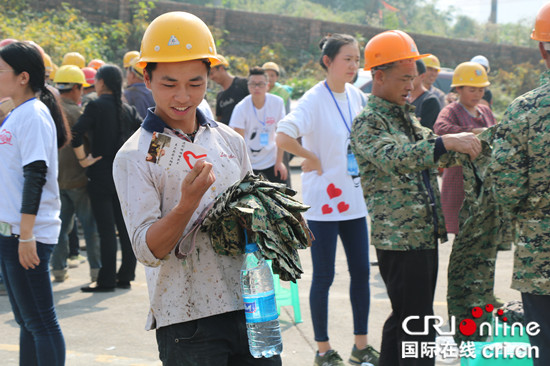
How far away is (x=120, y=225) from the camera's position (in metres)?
6.63

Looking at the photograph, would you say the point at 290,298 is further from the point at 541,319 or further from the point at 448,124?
the point at 541,319

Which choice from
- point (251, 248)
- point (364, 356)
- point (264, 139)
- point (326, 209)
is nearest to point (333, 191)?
point (326, 209)

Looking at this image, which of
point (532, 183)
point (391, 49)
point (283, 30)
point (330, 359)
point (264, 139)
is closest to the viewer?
point (532, 183)

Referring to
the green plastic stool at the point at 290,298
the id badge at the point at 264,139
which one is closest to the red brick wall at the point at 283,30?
the id badge at the point at 264,139

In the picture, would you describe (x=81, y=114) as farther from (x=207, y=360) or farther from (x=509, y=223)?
(x=207, y=360)

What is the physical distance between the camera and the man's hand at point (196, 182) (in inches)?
83.0

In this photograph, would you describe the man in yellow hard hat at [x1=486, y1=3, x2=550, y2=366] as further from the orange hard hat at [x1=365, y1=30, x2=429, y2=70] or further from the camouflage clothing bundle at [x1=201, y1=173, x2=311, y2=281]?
the camouflage clothing bundle at [x1=201, y1=173, x2=311, y2=281]

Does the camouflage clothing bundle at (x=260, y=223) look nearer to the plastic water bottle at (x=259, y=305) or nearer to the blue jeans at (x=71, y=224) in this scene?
the plastic water bottle at (x=259, y=305)

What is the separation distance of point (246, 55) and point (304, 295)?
22.5 m

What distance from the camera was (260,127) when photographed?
7129 millimetres

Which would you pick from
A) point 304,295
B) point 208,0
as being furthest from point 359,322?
point 208,0

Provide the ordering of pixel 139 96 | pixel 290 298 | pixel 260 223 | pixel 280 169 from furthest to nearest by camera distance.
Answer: pixel 139 96
pixel 280 169
pixel 290 298
pixel 260 223

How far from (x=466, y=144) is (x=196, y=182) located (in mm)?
1606

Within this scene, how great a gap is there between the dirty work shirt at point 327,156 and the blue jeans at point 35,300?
1.76 m
